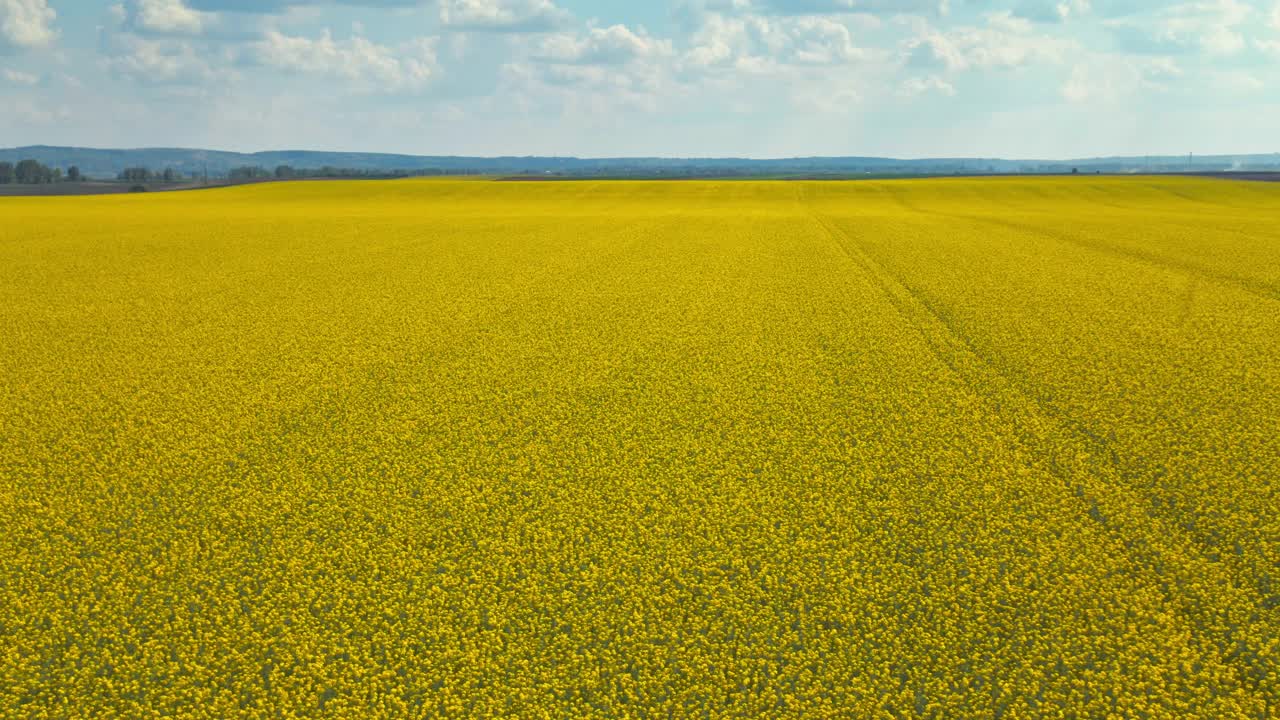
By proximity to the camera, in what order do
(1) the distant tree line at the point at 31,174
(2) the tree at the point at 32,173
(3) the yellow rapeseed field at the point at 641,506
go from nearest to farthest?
(3) the yellow rapeseed field at the point at 641,506 < (1) the distant tree line at the point at 31,174 < (2) the tree at the point at 32,173

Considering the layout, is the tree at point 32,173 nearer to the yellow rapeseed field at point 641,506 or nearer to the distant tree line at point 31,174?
the distant tree line at point 31,174

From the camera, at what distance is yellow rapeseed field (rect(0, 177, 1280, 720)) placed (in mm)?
5738

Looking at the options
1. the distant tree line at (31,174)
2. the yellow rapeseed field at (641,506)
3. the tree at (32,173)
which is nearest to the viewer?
the yellow rapeseed field at (641,506)

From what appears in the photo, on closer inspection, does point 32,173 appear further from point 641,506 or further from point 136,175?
point 641,506

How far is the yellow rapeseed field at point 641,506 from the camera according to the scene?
5738 mm

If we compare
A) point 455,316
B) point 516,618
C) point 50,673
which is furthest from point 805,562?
point 455,316

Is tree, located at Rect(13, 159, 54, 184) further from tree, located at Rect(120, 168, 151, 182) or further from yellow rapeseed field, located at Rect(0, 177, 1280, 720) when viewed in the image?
yellow rapeseed field, located at Rect(0, 177, 1280, 720)

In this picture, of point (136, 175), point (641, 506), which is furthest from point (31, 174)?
point (641, 506)

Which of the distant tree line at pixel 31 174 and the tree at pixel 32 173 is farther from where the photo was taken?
the tree at pixel 32 173

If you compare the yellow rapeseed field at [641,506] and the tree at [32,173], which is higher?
the tree at [32,173]

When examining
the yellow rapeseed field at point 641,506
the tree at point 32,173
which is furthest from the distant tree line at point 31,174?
the yellow rapeseed field at point 641,506

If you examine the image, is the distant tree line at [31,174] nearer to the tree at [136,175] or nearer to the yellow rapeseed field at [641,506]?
the tree at [136,175]

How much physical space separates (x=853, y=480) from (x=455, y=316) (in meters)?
10.6

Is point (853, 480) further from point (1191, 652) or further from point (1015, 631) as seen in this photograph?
point (1191, 652)
